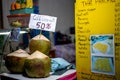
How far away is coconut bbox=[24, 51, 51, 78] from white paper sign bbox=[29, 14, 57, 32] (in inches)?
13.8

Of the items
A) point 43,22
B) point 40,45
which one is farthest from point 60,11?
point 40,45

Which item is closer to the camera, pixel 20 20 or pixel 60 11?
pixel 20 20

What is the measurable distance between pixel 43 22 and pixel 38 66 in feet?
1.57

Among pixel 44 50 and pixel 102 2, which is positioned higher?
pixel 102 2

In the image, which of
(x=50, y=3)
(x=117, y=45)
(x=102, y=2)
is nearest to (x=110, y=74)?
(x=117, y=45)

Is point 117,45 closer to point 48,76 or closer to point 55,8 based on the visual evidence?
point 48,76

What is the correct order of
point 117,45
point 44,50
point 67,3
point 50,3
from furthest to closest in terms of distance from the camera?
1. point 67,3
2. point 50,3
3. point 44,50
4. point 117,45

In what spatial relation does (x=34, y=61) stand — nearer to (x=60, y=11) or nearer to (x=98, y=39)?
(x=98, y=39)

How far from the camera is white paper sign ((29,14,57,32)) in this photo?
6.47 feet

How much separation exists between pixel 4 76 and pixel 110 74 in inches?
39.6

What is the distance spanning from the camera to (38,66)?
65.9 inches

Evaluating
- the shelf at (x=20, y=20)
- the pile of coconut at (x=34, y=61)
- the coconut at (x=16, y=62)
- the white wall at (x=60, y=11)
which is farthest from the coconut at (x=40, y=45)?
the white wall at (x=60, y=11)

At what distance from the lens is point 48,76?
1.73 m

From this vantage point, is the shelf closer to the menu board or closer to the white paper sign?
the white paper sign
